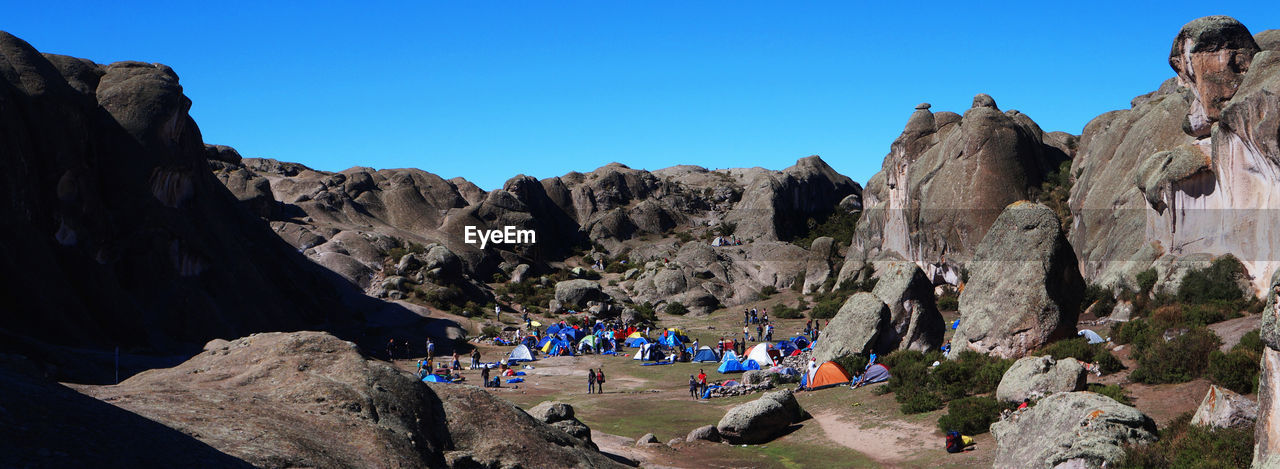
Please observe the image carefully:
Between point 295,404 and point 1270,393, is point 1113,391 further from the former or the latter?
point 295,404

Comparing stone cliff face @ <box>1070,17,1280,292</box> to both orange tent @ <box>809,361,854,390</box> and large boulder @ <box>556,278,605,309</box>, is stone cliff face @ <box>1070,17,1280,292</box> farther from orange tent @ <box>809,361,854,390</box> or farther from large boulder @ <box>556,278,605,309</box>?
large boulder @ <box>556,278,605,309</box>

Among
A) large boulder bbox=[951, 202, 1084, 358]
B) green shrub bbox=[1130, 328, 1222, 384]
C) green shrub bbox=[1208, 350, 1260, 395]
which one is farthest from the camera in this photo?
large boulder bbox=[951, 202, 1084, 358]

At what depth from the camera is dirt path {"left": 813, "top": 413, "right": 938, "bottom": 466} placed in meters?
23.4

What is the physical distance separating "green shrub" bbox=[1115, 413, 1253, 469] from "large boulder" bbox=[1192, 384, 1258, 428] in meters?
0.36

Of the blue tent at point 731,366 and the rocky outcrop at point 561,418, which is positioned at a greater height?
the blue tent at point 731,366

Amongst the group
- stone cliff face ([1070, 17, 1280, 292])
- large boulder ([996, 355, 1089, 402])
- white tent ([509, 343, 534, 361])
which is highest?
stone cliff face ([1070, 17, 1280, 292])

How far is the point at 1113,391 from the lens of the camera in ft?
75.3

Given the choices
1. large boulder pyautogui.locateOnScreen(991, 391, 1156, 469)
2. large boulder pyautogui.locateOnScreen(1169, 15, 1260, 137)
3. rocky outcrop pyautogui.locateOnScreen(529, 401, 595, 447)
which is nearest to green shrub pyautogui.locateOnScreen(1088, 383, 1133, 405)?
large boulder pyautogui.locateOnScreen(991, 391, 1156, 469)

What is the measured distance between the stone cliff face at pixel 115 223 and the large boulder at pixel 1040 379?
109 feet

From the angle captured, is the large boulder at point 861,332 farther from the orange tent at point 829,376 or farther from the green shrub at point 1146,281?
the green shrub at point 1146,281

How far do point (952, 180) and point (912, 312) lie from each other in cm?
3108

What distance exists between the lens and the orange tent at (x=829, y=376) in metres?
33.5

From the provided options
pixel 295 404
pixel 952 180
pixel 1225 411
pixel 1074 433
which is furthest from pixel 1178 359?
pixel 952 180

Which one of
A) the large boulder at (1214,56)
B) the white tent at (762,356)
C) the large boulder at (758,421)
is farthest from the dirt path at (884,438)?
the large boulder at (1214,56)
